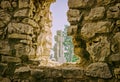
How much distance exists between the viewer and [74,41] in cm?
268

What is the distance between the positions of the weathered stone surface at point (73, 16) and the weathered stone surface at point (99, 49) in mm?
354

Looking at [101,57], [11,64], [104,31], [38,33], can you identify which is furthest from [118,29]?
[11,64]

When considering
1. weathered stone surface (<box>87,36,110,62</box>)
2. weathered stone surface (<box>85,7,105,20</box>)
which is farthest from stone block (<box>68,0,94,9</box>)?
weathered stone surface (<box>87,36,110,62</box>)

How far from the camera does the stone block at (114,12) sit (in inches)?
90.9

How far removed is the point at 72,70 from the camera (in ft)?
8.16

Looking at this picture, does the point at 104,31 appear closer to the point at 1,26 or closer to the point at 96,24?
the point at 96,24

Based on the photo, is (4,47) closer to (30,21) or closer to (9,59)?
(9,59)

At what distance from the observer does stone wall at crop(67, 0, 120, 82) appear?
2.28 m

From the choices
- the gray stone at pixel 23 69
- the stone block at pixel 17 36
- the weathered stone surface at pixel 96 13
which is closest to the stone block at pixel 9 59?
the gray stone at pixel 23 69

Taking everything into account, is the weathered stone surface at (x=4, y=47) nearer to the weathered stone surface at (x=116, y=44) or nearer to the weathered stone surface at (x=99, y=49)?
the weathered stone surface at (x=99, y=49)

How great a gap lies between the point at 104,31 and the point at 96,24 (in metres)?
0.14

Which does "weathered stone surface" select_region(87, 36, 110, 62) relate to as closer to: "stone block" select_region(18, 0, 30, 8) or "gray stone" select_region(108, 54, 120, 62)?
"gray stone" select_region(108, 54, 120, 62)

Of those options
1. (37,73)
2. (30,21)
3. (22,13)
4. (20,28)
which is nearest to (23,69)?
(37,73)

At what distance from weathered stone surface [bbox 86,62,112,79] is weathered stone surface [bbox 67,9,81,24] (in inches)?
23.3
